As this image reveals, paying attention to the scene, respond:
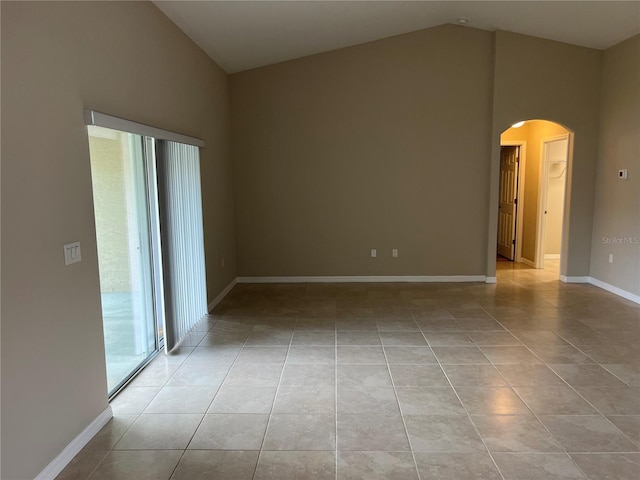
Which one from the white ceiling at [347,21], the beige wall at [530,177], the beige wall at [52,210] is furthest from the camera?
the beige wall at [530,177]

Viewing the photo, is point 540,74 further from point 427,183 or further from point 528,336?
point 528,336

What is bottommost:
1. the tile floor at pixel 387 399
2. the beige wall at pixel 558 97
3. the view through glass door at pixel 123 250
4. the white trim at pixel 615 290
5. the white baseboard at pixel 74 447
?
the tile floor at pixel 387 399

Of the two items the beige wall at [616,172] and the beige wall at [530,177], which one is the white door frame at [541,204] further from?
the beige wall at [616,172]

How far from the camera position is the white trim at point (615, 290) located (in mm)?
5230

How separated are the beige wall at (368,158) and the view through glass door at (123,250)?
2757 millimetres

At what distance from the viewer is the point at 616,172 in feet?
18.2

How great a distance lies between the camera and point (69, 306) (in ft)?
7.73

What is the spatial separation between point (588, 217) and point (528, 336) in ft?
9.37

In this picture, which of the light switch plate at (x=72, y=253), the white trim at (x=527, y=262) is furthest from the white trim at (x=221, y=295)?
the white trim at (x=527, y=262)

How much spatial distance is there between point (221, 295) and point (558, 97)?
201 inches

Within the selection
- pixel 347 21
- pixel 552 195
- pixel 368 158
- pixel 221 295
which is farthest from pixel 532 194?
pixel 221 295

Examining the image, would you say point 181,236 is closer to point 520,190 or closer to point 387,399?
point 387,399

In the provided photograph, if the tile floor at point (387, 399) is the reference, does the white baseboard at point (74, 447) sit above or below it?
→ above

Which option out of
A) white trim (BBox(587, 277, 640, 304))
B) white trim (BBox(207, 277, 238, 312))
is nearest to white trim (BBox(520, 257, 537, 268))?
white trim (BBox(587, 277, 640, 304))
